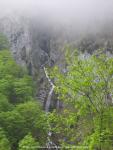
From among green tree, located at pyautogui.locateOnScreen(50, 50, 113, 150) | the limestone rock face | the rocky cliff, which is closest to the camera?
green tree, located at pyautogui.locateOnScreen(50, 50, 113, 150)

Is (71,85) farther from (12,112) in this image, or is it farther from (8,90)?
(8,90)

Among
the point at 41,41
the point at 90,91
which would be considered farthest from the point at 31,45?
the point at 90,91

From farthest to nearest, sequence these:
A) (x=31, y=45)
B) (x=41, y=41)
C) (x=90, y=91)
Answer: (x=41, y=41)
(x=31, y=45)
(x=90, y=91)

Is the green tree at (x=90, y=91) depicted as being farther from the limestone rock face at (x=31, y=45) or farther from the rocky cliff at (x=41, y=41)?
the limestone rock face at (x=31, y=45)

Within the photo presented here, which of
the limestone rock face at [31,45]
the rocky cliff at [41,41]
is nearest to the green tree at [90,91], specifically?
the rocky cliff at [41,41]

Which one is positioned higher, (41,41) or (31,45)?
(41,41)

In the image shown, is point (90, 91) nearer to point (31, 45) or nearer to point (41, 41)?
point (31, 45)

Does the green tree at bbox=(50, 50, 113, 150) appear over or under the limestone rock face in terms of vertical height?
under

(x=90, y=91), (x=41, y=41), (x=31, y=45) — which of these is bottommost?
(x=90, y=91)

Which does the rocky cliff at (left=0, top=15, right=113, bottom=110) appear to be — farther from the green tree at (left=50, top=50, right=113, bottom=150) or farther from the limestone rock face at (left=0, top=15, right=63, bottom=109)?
the green tree at (left=50, top=50, right=113, bottom=150)

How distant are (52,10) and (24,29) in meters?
9.94

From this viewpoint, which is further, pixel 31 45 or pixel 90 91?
pixel 31 45

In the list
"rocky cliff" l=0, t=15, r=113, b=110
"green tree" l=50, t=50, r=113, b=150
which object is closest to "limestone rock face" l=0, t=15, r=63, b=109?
"rocky cliff" l=0, t=15, r=113, b=110

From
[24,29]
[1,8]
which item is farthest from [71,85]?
[1,8]
